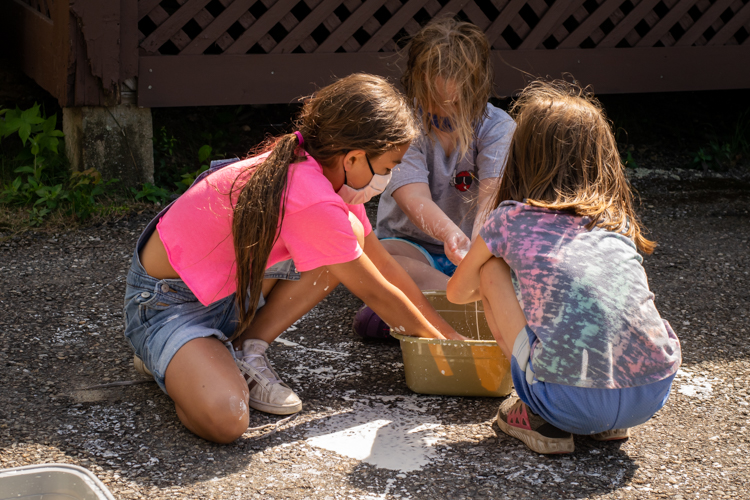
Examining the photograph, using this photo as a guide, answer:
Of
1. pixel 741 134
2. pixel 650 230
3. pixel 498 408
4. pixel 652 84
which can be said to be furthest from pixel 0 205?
pixel 741 134

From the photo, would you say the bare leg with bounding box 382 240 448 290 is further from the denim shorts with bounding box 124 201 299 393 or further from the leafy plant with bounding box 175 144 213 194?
the leafy plant with bounding box 175 144 213 194

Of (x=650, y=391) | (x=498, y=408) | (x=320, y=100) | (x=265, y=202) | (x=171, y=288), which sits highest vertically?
(x=320, y=100)

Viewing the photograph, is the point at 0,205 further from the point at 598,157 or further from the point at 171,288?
the point at 598,157

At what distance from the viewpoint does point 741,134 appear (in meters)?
5.05

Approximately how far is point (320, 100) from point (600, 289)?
2.83 ft

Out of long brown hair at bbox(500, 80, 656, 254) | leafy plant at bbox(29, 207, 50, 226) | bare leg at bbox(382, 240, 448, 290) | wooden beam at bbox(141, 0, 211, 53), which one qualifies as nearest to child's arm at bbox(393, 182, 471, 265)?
bare leg at bbox(382, 240, 448, 290)

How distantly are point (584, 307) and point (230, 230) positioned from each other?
909mm

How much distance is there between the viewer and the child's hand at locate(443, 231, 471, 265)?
2.24m

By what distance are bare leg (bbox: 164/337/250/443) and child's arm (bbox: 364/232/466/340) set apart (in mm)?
563

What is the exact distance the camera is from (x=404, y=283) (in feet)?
7.12

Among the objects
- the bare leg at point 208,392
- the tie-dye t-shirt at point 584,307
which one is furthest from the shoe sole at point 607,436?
the bare leg at point 208,392

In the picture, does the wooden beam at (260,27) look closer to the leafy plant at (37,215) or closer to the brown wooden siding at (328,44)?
the brown wooden siding at (328,44)

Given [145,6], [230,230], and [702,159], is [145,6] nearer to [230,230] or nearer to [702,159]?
[230,230]

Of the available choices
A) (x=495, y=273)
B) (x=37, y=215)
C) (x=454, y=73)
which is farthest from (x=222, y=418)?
(x=37, y=215)
